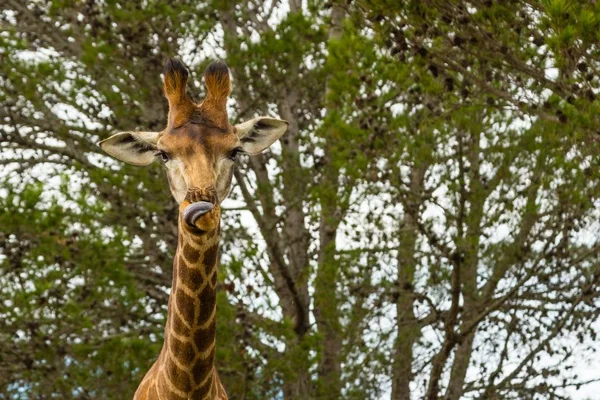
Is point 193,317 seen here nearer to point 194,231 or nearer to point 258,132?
point 194,231

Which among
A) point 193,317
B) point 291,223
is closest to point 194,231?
point 193,317

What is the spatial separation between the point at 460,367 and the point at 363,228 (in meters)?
2.10

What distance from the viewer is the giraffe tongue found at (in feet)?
16.9

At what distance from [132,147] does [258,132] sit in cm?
69

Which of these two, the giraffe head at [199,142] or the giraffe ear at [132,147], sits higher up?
the giraffe ear at [132,147]

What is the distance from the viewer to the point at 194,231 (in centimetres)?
555

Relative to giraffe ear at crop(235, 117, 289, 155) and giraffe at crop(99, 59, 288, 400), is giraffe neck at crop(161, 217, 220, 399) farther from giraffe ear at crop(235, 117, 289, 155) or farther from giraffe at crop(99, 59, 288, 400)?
giraffe ear at crop(235, 117, 289, 155)

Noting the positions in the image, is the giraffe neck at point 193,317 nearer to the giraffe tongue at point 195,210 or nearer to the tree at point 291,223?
the giraffe tongue at point 195,210

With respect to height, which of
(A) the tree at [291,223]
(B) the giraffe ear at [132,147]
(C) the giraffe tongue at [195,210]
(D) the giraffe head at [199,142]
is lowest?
(C) the giraffe tongue at [195,210]

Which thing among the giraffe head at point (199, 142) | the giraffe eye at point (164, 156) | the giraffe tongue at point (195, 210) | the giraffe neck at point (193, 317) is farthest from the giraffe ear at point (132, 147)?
the giraffe tongue at point (195, 210)

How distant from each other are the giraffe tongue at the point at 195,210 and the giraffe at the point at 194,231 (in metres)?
0.28

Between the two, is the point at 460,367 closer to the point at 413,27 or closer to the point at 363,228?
the point at 363,228

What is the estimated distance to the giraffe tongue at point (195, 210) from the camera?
16.9ft

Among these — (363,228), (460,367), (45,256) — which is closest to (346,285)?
(363,228)
